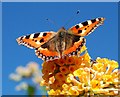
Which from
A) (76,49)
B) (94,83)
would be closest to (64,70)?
(94,83)

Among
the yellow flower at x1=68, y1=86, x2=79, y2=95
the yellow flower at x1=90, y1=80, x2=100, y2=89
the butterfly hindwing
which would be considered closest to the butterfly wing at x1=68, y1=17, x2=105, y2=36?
the butterfly hindwing

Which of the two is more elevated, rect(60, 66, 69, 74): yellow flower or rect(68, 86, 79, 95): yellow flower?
rect(60, 66, 69, 74): yellow flower

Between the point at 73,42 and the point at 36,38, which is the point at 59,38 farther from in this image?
the point at 36,38

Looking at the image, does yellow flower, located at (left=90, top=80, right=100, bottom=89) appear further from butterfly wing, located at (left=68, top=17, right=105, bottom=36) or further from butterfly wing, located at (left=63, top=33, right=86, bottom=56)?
butterfly wing, located at (left=68, top=17, right=105, bottom=36)

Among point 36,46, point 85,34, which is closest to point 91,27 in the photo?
point 85,34

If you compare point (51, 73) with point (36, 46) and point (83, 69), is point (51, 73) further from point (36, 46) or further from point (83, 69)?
point (36, 46)

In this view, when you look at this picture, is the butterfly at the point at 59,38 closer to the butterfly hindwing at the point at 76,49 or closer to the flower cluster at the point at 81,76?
the butterfly hindwing at the point at 76,49
